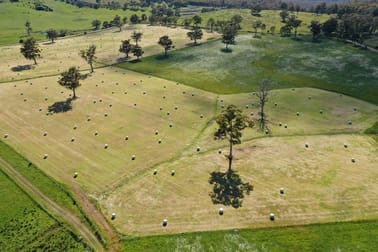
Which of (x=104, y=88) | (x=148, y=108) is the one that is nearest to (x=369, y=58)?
(x=148, y=108)

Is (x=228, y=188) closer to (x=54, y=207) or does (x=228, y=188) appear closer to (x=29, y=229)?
(x=54, y=207)

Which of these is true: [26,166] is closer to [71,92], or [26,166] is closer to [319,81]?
[71,92]

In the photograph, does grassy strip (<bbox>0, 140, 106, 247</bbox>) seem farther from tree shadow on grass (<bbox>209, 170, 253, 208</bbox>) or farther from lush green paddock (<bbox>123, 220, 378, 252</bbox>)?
tree shadow on grass (<bbox>209, 170, 253, 208</bbox>)

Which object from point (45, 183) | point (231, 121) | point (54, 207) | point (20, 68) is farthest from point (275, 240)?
point (20, 68)

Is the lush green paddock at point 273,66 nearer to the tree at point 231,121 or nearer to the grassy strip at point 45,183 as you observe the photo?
the tree at point 231,121

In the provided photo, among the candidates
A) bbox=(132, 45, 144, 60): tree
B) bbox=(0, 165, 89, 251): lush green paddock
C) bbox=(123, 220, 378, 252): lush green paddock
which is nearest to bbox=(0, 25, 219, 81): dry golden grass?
bbox=(132, 45, 144, 60): tree

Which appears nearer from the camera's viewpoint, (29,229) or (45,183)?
(29,229)
